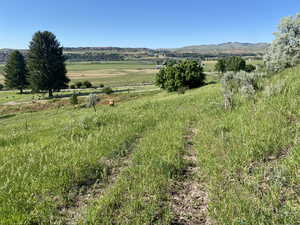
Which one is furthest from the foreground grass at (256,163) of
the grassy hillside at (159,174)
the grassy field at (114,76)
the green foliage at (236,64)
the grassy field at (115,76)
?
the grassy field at (115,76)

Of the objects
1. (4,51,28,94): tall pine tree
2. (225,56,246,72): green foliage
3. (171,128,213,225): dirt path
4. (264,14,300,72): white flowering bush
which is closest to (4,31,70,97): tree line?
(4,51,28,94): tall pine tree

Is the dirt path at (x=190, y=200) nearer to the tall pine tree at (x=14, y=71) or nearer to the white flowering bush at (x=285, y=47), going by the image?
the white flowering bush at (x=285, y=47)

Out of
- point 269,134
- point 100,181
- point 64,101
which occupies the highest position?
point 269,134

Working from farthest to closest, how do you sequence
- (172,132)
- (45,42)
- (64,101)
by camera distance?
1. (45,42)
2. (64,101)
3. (172,132)

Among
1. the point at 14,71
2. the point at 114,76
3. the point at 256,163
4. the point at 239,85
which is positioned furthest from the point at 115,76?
the point at 256,163

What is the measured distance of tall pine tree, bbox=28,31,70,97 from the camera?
4938 cm

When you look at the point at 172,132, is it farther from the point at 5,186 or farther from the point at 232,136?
the point at 5,186

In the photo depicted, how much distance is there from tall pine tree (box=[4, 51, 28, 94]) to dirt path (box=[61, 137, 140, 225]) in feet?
212

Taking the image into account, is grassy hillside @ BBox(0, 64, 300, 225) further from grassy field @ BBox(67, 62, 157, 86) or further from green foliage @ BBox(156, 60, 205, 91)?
grassy field @ BBox(67, 62, 157, 86)

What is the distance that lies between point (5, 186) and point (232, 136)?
16.1 ft

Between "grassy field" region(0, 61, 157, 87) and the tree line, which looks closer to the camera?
the tree line

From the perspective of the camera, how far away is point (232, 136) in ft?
17.7

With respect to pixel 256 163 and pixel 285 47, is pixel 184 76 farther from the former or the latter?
pixel 256 163

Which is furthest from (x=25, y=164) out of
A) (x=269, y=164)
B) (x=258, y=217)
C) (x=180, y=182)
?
(x=269, y=164)
